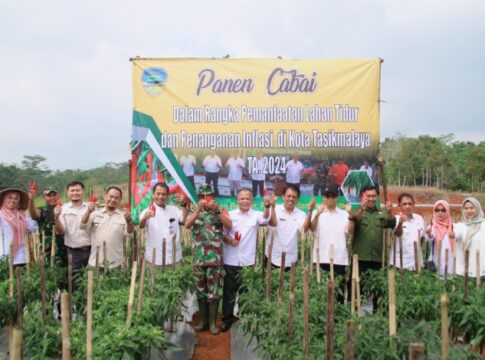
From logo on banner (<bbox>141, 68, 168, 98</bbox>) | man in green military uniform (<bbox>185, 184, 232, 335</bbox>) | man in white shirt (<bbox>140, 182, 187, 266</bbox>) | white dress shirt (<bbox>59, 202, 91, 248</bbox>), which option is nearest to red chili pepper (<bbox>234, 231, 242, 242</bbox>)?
man in green military uniform (<bbox>185, 184, 232, 335</bbox>)

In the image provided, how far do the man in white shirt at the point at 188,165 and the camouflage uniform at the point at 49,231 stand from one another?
6.33ft

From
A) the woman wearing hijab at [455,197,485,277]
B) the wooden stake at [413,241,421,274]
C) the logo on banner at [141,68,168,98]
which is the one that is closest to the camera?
the wooden stake at [413,241,421,274]

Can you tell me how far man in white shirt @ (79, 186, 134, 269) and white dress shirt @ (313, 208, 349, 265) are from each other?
1971mm

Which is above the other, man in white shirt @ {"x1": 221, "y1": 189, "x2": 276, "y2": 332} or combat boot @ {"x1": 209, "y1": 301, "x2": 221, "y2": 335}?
man in white shirt @ {"x1": 221, "y1": 189, "x2": 276, "y2": 332}

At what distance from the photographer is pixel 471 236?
4797 millimetres

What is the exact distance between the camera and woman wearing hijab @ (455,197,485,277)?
4.75 meters

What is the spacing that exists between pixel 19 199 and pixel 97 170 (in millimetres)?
12022

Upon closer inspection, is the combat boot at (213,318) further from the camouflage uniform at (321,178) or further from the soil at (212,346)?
the camouflage uniform at (321,178)

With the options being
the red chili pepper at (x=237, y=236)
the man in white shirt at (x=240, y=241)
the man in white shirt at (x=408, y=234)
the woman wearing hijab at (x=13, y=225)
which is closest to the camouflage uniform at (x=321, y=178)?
the man in white shirt at (x=408, y=234)

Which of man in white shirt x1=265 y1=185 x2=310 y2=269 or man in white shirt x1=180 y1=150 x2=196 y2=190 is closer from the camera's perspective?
man in white shirt x1=265 y1=185 x2=310 y2=269

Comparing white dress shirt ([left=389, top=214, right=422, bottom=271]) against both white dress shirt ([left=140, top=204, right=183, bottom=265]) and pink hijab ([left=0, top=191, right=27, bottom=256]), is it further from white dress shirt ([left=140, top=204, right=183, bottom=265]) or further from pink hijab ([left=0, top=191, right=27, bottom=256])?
pink hijab ([left=0, top=191, right=27, bottom=256])

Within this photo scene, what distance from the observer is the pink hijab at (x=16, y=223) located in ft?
16.5

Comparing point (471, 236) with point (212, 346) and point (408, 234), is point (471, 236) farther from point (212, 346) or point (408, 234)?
point (212, 346)

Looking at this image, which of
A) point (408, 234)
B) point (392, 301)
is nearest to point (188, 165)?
point (408, 234)
